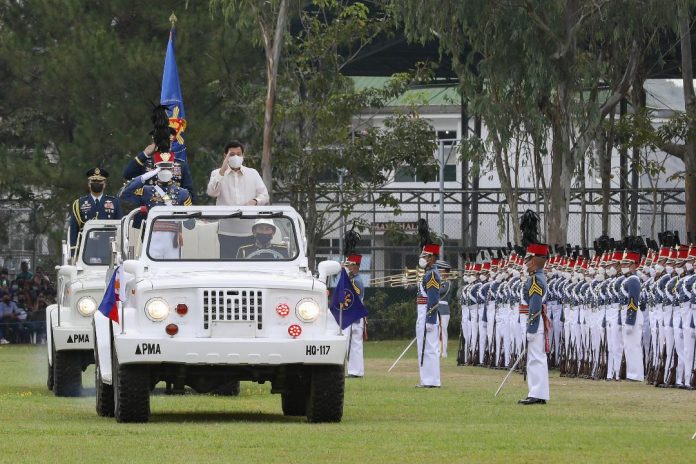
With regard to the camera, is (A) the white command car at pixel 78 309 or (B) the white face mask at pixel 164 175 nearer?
(B) the white face mask at pixel 164 175

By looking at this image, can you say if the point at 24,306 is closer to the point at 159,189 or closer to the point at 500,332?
the point at 500,332

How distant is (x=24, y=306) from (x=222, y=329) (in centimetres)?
2750

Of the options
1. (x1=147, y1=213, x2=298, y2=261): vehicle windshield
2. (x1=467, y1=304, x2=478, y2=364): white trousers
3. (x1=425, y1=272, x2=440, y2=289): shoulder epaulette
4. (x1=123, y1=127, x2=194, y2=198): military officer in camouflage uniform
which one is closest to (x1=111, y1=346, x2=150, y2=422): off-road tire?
(x1=147, y1=213, x2=298, y2=261): vehicle windshield

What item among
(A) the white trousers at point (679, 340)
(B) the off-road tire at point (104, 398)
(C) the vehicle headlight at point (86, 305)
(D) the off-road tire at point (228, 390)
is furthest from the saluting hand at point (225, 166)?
(A) the white trousers at point (679, 340)

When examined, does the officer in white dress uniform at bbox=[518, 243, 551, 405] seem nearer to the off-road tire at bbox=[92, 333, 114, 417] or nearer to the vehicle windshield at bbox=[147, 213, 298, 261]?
the vehicle windshield at bbox=[147, 213, 298, 261]

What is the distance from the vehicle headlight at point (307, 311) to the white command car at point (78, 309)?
5.79 metres

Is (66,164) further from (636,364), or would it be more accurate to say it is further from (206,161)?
(636,364)

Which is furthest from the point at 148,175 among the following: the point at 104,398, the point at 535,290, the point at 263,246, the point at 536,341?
the point at 536,341

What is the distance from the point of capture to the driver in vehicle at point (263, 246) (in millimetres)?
16906

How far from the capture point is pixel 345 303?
56.5 ft

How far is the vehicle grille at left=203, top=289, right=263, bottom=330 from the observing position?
612 inches

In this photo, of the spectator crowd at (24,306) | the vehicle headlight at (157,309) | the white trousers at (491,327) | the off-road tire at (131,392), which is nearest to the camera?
the vehicle headlight at (157,309)

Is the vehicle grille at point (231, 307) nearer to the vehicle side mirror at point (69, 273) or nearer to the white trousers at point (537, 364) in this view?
the white trousers at point (537, 364)

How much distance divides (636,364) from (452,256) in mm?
20687
